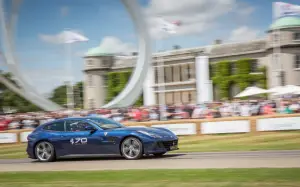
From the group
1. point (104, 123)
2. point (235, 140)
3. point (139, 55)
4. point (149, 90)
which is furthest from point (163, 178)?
point (149, 90)

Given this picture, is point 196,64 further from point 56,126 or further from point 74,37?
point 56,126

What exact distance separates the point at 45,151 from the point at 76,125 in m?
1.26

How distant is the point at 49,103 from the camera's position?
61531mm

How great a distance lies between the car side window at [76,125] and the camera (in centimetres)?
1551

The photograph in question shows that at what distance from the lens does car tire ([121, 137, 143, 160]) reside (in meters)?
14.4

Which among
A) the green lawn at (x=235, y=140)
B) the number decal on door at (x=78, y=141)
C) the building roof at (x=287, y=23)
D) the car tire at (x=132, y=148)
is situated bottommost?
the green lawn at (x=235, y=140)

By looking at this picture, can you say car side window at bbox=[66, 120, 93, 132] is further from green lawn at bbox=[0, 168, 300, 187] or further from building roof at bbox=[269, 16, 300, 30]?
building roof at bbox=[269, 16, 300, 30]

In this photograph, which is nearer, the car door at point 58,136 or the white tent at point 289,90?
the car door at point 58,136

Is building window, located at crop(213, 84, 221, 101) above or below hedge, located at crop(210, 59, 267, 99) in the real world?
below

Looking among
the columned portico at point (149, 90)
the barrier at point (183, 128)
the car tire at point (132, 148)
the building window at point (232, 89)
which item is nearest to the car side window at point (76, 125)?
the car tire at point (132, 148)

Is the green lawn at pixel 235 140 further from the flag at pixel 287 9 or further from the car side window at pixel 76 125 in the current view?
the flag at pixel 287 9

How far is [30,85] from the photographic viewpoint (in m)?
60.3

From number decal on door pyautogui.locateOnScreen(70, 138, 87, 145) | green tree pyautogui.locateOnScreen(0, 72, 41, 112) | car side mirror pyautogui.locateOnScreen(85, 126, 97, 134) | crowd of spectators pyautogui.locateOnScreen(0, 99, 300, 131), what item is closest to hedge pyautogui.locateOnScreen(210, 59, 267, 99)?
green tree pyautogui.locateOnScreen(0, 72, 41, 112)

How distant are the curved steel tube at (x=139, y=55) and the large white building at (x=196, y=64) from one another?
237cm
